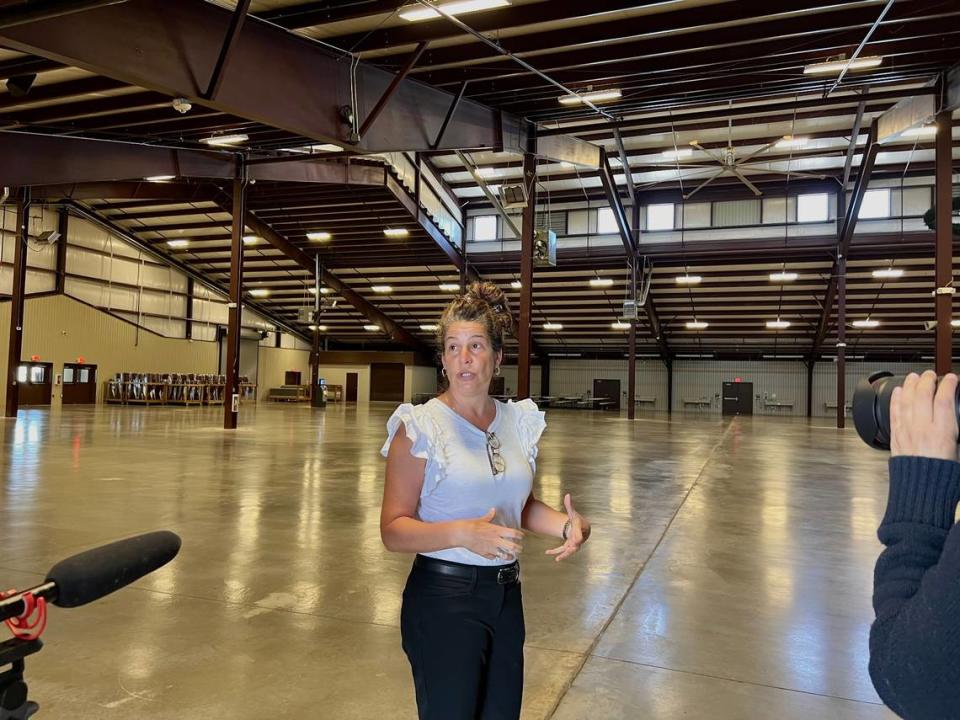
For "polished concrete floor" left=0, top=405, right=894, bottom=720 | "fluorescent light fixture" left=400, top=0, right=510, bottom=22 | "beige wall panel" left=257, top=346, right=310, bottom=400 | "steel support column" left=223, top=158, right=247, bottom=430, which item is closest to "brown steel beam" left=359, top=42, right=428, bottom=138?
"fluorescent light fixture" left=400, top=0, right=510, bottom=22

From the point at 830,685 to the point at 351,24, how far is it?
33.5ft

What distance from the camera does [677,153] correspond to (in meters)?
20.4

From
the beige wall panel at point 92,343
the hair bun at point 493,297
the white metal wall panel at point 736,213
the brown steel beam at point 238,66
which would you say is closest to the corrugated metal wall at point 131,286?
the beige wall panel at point 92,343

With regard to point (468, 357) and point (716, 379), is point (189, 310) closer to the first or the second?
point (716, 379)

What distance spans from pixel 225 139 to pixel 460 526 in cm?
1562

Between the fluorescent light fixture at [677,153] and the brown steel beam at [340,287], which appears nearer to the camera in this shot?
the fluorescent light fixture at [677,153]

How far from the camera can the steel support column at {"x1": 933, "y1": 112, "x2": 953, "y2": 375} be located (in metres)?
12.2

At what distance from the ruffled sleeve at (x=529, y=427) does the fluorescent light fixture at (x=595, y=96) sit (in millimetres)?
11540

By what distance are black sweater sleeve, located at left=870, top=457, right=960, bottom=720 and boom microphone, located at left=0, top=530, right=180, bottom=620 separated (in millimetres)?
1117

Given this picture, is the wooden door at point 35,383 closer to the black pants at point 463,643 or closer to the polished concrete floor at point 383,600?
the polished concrete floor at point 383,600

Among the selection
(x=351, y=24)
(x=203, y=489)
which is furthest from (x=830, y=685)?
(x=351, y=24)

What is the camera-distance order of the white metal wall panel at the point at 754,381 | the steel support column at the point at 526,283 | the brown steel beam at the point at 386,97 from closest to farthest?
the brown steel beam at the point at 386,97 < the steel support column at the point at 526,283 < the white metal wall panel at the point at 754,381

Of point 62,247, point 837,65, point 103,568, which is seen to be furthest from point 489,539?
point 62,247

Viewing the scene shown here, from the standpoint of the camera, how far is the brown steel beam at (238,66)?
7.23m
